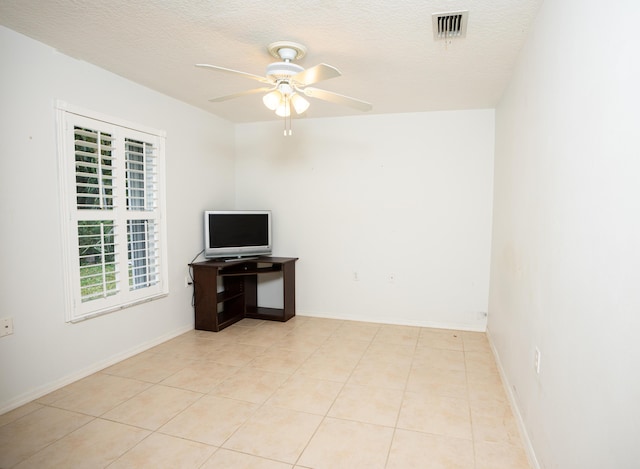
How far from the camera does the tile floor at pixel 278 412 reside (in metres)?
2.04

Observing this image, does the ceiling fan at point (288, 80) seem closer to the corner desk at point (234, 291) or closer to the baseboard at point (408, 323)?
the corner desk at point (234, 291)

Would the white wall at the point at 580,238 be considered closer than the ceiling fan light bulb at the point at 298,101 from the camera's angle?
Yes

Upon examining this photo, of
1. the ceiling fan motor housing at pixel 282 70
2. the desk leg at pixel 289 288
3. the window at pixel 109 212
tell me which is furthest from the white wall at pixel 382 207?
the ceiling fan motor housing at pixel 282 70

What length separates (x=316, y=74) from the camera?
220 cm

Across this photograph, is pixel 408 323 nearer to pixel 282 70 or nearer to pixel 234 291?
pixel 234 291

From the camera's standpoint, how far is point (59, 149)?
107 inches

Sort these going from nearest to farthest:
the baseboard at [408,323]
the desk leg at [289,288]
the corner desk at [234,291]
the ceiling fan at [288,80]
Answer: the ceiling fan at [288,80], the corner desk at [234,291], the baseboard at [408,323], the desk leg at [289,288]

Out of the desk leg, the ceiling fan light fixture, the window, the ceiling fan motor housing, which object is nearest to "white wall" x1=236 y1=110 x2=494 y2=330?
the desk leg

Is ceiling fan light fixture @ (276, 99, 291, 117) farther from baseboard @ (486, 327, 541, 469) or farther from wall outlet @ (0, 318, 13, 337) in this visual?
baseboard @ (486, 327, 541, 469)

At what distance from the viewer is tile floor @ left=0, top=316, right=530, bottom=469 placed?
2.04 metres

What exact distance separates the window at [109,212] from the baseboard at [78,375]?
1.44ft

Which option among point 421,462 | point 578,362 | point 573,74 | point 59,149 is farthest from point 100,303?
point 573,74

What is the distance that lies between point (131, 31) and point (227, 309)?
3.23 metres

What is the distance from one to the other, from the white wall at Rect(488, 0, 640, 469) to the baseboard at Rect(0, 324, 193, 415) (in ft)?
10.4
